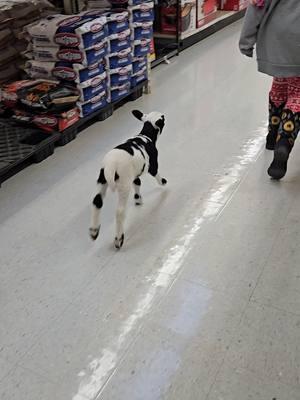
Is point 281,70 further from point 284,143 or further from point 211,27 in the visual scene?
point 211,27

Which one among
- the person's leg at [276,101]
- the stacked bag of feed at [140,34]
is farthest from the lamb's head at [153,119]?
the stacked bag of feed at [140,34]

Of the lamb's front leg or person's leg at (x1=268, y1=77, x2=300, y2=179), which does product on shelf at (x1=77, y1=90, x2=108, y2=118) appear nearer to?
the lamb's front leg

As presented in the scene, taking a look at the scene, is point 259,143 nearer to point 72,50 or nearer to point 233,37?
point 72,50

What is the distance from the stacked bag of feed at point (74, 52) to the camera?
3029 mm

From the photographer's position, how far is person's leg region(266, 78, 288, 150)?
2.63m

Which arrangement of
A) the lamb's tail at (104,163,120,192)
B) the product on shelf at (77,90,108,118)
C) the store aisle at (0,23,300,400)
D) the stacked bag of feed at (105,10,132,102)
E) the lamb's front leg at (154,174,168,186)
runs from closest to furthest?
the store aisle at (0,23,300,400), the lamb's tail at (104,163,120,192), the lamb's front leg at (154,174,168,186), the product on shelf at (77,90,108,118), the stacked bag of feed at (105,10,132,102)

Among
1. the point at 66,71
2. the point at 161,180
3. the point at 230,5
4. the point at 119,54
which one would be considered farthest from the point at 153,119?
the point at 230,5

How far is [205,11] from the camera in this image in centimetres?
621

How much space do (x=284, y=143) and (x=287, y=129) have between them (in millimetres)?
87

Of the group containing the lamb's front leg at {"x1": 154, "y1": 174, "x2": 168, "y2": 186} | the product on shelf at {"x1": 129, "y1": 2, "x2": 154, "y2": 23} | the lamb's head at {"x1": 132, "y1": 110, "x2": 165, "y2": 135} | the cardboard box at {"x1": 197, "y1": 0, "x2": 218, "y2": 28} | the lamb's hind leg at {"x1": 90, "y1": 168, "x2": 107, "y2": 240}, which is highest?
the product on shelf at {"x1": 129, "y1": 2, "x2": 154, "y2": 23}

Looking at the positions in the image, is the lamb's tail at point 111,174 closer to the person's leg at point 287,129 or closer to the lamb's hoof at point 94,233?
the lamb's hoof at point 94,233

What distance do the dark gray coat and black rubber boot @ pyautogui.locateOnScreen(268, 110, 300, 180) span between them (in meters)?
0.24

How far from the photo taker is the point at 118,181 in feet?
6.26

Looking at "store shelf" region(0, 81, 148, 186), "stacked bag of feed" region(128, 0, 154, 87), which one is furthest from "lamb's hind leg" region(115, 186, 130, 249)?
"stacked bag of feed" region(128, 0, 154, 87)
